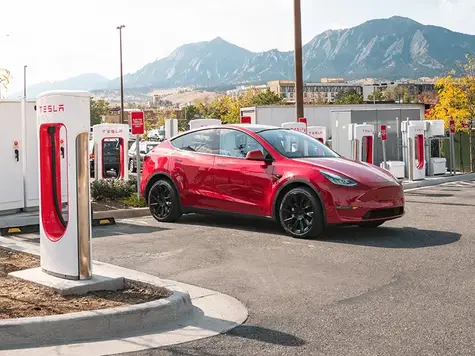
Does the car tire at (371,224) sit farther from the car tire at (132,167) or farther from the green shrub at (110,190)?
the car tire at (132,167)

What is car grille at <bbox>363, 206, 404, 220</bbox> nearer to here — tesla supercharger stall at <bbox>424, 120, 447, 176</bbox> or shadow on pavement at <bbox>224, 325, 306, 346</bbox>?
shadow on pavement at <bbox>224, 325, 306, 346</bbox>

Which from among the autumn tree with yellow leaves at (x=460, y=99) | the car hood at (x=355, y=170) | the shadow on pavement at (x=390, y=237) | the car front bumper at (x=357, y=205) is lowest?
the shadow on pavement at (x=390, y=237)

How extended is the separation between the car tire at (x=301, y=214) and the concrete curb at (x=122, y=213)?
12.4 ft

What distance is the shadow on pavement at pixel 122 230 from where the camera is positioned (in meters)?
10.8

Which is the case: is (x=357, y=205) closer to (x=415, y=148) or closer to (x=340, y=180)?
(x=340, y=180)

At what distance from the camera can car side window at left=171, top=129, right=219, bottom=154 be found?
11.4 meters

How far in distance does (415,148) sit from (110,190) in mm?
10240

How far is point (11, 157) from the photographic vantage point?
39.8 feet

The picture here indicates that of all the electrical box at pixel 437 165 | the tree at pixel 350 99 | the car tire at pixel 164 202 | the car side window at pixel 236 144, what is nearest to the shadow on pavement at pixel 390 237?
the car side window at pixel 236 144

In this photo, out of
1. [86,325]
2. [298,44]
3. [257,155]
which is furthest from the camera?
[298,44]

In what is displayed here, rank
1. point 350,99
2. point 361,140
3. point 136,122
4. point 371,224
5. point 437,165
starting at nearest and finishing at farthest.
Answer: point 371,224
point 136,122
point 361,140
point 437,165
point 350,99

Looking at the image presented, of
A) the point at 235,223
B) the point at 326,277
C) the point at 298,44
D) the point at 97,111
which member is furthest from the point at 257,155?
the point at 97,111

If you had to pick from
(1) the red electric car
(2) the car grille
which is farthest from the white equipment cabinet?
(2) the car grille

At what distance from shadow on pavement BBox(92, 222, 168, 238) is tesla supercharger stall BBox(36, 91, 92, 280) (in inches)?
147
